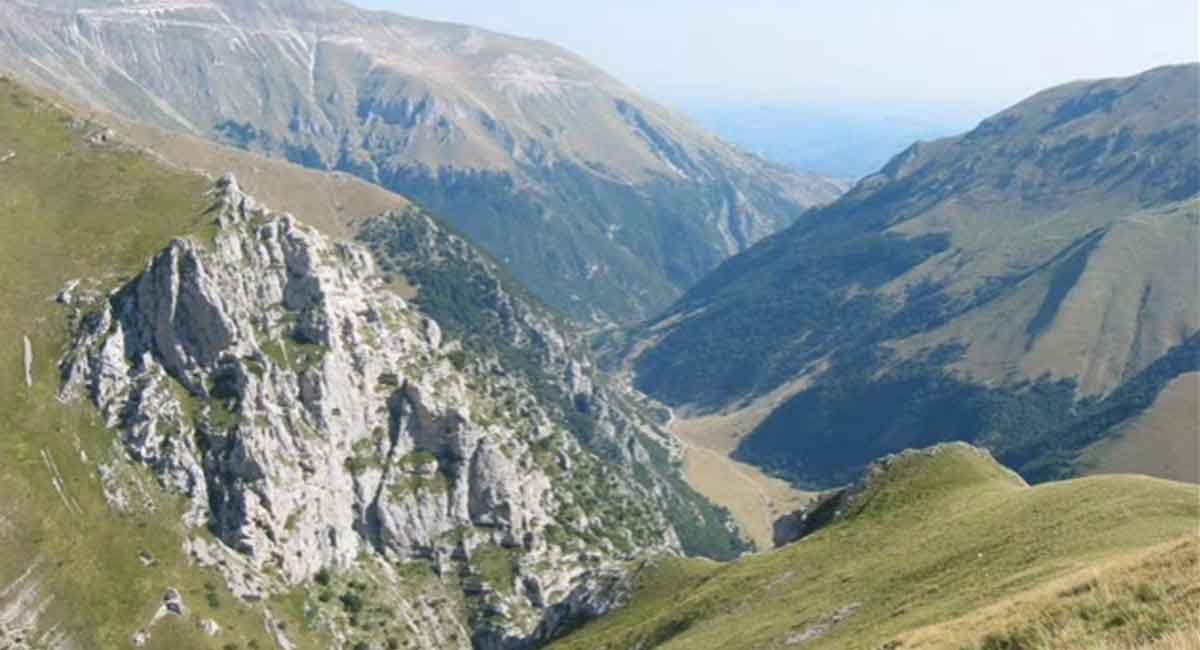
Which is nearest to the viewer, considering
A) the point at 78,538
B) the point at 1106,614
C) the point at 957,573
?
the point at 1106,614

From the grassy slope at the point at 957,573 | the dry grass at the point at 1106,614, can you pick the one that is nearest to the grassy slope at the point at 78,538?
the grassy slope at the point at 957,573

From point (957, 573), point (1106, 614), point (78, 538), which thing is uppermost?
point (1106, 614)

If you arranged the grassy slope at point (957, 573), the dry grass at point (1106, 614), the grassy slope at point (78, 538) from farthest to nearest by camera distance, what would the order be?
the grassy slope at point (78, 538) → the grassy slope at point (957, 573) → the dry grass at point (1106, 614)

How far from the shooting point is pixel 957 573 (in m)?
82.4

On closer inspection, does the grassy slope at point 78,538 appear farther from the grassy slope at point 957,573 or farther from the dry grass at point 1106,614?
the dry grass at point 1106,614

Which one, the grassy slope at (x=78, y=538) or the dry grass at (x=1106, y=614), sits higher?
the dry grass at (x=1106, y=614)

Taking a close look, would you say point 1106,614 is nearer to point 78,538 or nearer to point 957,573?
point 957,573

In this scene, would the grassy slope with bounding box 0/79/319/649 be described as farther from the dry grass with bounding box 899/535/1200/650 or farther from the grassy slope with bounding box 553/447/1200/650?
the dry grass with bounding box 899/535/1200/650

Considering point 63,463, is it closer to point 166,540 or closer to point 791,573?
point 166,540

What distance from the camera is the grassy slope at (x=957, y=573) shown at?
4069 cm

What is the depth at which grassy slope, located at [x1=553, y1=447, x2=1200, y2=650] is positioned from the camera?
133 ft

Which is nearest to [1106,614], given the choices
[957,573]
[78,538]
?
[957,573]

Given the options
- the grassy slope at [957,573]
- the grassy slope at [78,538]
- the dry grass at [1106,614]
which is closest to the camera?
the dry grass at [1106,614]

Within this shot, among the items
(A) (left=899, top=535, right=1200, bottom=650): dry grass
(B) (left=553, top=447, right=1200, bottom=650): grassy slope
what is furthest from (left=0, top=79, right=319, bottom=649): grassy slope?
(A) (left=899, top=535, right=1200, bottom=650): dry grass
